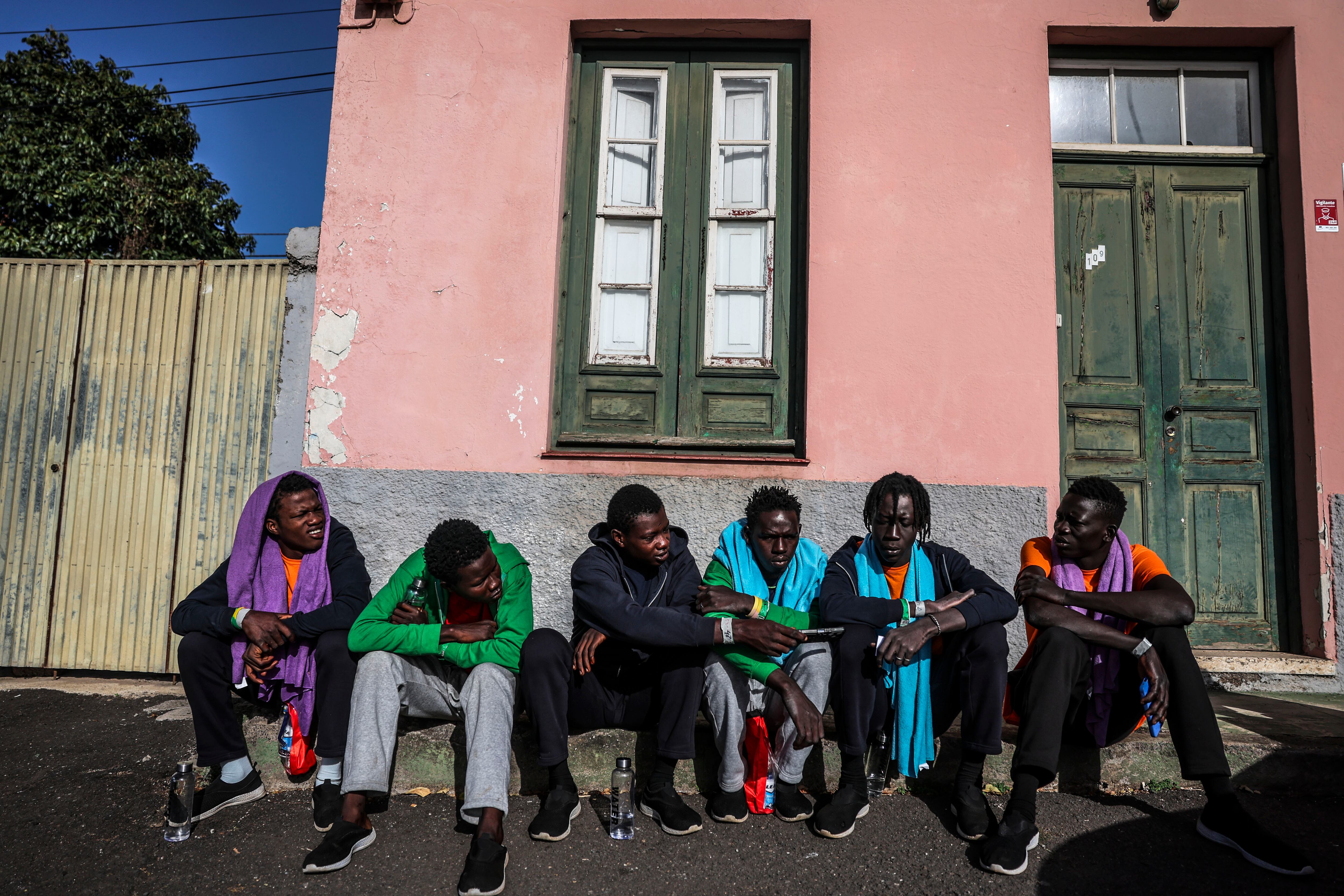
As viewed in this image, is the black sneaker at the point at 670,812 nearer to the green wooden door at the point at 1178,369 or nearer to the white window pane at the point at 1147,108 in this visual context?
the green wooden door at the point at 1178,369

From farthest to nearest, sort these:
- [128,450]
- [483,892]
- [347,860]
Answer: [128,450]
[347,860]
[483,892]

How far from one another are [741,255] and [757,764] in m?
2.99

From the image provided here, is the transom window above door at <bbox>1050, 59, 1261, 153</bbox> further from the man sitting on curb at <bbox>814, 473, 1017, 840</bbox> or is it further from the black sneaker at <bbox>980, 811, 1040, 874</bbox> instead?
the black sneaker at <bbox>980, 811, 1040, 874</bbox>

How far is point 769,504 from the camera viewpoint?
3.41m

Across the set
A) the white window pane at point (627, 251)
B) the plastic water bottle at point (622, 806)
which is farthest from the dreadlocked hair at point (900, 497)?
the white window pane at point (627, 251)

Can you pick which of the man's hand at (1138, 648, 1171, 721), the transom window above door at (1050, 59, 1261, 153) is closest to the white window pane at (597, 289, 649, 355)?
the transom window above door at (1050, 59, 1261, 153)

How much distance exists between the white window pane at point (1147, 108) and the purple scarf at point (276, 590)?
202 inches

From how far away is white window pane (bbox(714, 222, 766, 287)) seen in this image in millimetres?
4766

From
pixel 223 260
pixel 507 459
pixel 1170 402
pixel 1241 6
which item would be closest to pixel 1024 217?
pixel 1170 402

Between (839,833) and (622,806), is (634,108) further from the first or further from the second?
(839,833)

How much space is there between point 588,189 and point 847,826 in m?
3.77

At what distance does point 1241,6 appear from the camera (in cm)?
454

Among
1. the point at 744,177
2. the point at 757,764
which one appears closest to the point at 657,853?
the point at 757,764

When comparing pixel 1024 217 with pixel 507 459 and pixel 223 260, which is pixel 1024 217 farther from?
pixel 223 260
